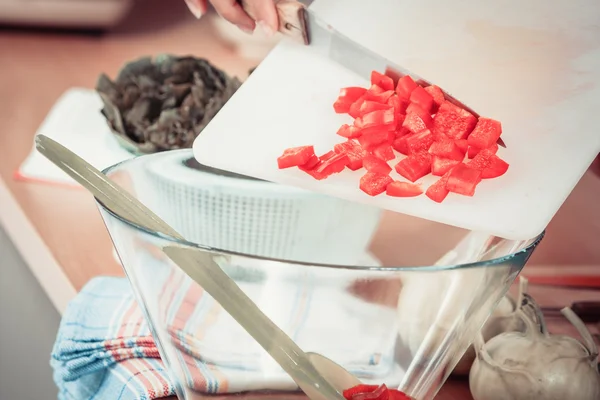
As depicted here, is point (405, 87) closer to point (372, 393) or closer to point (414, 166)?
point (414, 166)

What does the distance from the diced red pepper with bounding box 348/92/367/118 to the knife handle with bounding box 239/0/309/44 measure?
0.17 m

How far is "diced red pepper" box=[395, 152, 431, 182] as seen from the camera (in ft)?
2.42

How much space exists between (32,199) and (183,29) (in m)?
1.00

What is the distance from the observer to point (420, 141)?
2.45 feet

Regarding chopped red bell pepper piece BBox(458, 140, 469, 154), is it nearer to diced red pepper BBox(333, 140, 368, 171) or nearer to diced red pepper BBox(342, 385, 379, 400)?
diced red pepper BBox(333, 140, 368, 171)

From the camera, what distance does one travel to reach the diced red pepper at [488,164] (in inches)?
29.4

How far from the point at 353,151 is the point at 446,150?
0.10 m

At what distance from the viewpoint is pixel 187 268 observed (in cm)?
48

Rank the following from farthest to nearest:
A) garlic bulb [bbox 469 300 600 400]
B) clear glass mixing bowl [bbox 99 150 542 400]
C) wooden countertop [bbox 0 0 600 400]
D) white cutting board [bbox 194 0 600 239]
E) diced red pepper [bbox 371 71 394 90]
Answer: wooden countertop [bbox 0 0 600 400] < diced red pepper [bbox 371 71 394 90] < white cutting board [bbox 194 0 600 239] < garlic bulb [bbox 469 300 600 400] < clear glass mixing bowl [bbox 99 150 542 400]

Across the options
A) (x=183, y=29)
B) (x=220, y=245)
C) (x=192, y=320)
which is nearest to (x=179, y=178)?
(x=220, y=245)

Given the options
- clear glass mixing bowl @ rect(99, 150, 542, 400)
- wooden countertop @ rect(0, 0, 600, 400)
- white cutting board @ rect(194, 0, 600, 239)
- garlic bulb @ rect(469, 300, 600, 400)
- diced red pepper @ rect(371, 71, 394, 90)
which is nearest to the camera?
clear glass mixing bowl @ rect(99, 150, 542, 400)

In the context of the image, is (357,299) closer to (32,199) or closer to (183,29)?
(32,199)

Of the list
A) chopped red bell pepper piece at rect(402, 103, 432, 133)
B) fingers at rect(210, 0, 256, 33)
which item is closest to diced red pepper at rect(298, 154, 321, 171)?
chopped red bell pepper piece at rect(402, 103, 432, 133)

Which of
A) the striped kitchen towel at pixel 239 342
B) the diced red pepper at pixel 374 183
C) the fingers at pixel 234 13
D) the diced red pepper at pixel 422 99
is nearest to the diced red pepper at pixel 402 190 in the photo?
the diced red pepper at pixel 374 183
